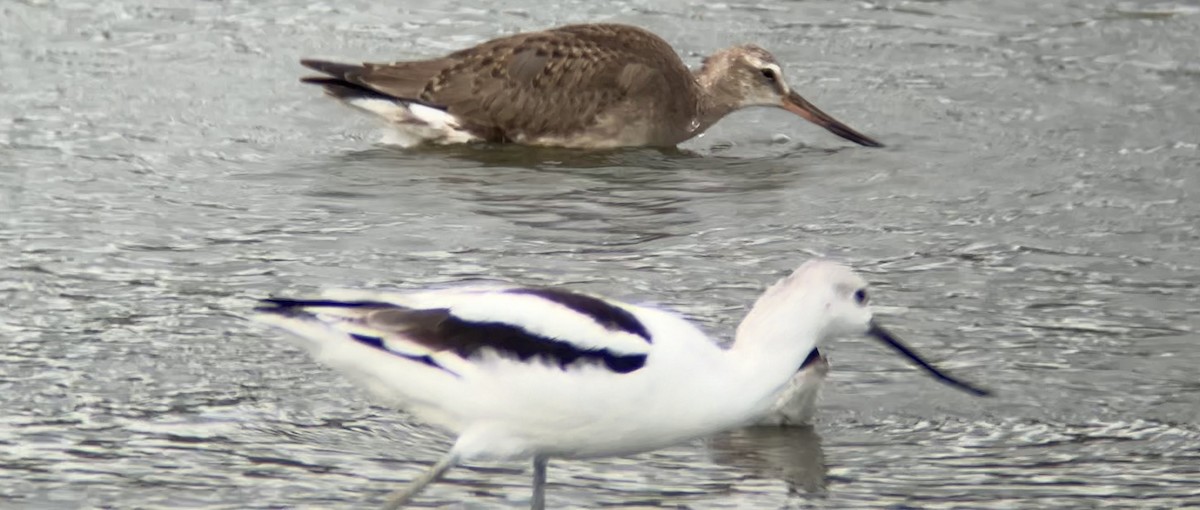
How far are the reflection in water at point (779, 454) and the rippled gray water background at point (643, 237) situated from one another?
0.02 metres

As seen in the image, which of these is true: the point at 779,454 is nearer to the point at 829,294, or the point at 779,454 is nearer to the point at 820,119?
the point at 829,294

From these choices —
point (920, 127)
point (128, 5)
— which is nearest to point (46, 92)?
point (128, 5)

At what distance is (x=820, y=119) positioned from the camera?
11.1 meters

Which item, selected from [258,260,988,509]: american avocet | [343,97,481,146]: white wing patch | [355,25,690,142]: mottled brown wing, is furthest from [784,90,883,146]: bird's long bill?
[258,260,988,509]: american avocet

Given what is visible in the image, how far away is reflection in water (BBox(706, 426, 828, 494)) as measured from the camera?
20.6 ft

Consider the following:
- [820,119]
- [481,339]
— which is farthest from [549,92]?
[481,339]

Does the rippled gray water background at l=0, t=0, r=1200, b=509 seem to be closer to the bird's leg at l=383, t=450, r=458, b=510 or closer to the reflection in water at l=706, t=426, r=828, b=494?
the reflection in water at l=706, t=426, r=828, b=494

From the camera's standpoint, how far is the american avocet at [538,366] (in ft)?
17.9

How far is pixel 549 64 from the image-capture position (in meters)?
11.2

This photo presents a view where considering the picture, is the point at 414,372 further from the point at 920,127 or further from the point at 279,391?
the point at 920,127

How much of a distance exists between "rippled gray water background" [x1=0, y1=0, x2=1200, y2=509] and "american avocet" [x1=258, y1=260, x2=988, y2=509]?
0.50 metres

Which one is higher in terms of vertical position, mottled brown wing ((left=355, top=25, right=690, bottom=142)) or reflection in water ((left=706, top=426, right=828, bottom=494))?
mottled brown wing ((left=355, top=25, right=690, bottom=142))

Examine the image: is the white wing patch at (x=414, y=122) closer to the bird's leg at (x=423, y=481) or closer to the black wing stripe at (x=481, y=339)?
the black wing stripe at (x=481, y=339)

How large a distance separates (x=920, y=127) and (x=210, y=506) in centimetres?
616
